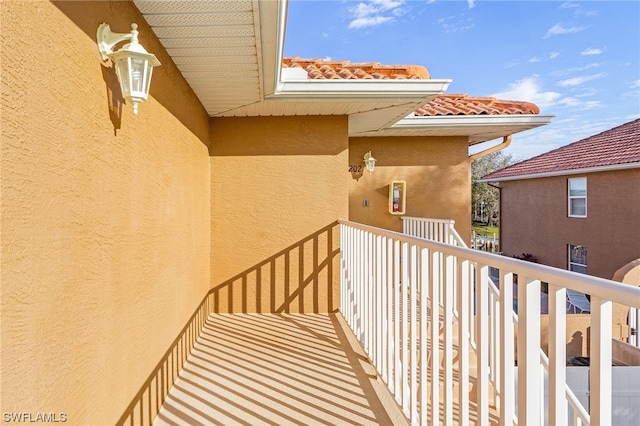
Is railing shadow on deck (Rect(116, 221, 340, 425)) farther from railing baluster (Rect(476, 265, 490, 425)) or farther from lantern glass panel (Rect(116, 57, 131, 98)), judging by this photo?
railing baluster (Rect(476, 265, 490, 425))

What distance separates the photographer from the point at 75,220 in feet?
4.59

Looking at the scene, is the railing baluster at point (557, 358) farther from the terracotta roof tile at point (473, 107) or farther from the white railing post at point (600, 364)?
the terracotta roof tile at point (473, 107)

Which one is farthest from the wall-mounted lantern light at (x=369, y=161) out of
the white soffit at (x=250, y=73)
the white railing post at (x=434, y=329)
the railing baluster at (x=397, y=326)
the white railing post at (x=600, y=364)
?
the white railing post at (x=600, y=364)

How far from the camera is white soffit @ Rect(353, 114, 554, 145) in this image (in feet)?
17.9

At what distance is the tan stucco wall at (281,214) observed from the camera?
432cm

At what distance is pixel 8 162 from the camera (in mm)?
1055

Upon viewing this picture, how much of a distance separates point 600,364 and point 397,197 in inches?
222

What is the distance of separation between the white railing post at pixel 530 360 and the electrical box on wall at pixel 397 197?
5304mm

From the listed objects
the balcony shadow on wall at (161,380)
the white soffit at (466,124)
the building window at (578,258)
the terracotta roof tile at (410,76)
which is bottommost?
the building window at (578,258)

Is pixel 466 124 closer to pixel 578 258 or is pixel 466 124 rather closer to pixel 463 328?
pixel 463 328

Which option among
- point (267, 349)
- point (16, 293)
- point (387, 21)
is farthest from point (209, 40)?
point (387, 21)

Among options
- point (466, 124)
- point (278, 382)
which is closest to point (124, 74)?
point (278, 382)

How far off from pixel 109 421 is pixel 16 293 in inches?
37.1

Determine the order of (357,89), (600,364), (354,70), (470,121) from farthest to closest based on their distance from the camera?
(470,121)
(354,70)
(357,89)
(600,364)
